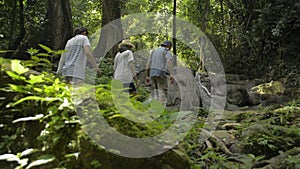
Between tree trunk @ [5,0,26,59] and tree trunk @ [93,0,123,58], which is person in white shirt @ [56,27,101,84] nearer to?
tree trunk @ [93,0,123,58]

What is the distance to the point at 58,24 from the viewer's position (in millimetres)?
10844

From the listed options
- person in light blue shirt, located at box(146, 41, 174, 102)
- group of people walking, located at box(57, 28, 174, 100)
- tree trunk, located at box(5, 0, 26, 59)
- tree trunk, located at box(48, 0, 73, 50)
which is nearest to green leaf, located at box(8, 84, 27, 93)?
group of people walking, located at box(57, 28, 174, 100)

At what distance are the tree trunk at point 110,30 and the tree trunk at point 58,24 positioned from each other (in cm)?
108

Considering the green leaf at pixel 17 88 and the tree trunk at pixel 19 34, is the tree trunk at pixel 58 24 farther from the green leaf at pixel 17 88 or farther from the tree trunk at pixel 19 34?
the green leaf at pixel 17 88

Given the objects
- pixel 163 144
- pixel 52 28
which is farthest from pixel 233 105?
pixel 163 144

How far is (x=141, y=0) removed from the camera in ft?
67.5

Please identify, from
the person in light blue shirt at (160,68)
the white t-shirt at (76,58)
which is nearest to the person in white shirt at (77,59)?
the white t-shirt at (76,58)

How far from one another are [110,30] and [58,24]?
5.44 feet

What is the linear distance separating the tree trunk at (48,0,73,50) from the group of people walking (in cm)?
426

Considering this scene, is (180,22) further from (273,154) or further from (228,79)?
(273,154)

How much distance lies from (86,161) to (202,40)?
1762cm

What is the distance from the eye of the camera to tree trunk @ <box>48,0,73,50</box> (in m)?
10.8

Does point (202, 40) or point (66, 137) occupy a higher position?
point (202, 40)

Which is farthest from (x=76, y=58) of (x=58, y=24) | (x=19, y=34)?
(x=19, y=34)
